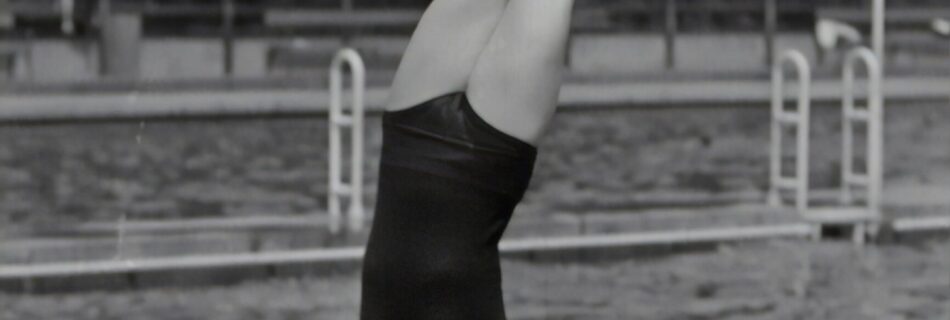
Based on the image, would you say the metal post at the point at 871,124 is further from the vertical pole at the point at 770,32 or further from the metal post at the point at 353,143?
the vertical pole at the point at 770,32

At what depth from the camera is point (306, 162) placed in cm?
1766

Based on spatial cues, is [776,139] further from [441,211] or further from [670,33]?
[670,33]

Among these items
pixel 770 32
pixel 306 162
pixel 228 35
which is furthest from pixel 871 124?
pixel 770 32

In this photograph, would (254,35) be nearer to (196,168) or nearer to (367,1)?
(367,1)

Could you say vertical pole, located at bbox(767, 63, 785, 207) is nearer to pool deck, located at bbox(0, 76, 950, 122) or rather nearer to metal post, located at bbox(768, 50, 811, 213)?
metal post, located at bbox(768, 50, 811, 213)

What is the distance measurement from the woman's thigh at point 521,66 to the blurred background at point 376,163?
5983mm

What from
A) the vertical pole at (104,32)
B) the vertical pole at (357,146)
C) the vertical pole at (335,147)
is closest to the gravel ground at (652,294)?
the vertical pole at (357,146)

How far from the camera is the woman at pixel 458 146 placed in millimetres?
2527

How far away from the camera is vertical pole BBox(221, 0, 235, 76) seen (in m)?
26.1

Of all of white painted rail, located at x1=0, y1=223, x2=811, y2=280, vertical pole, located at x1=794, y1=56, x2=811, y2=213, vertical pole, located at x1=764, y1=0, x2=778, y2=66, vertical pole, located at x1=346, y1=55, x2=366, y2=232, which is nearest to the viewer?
white painted rail, located at x1=0, y1=223, x2=811, y2=280

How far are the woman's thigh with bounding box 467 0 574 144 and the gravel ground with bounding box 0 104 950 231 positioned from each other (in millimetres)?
10061

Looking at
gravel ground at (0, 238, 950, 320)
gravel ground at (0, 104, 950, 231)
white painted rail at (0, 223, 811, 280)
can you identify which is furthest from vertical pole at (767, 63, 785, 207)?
gravel ground at (0, 104, 950, 231)

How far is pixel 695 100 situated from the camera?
76.9ft

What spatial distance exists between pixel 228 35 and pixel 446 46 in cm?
2382
